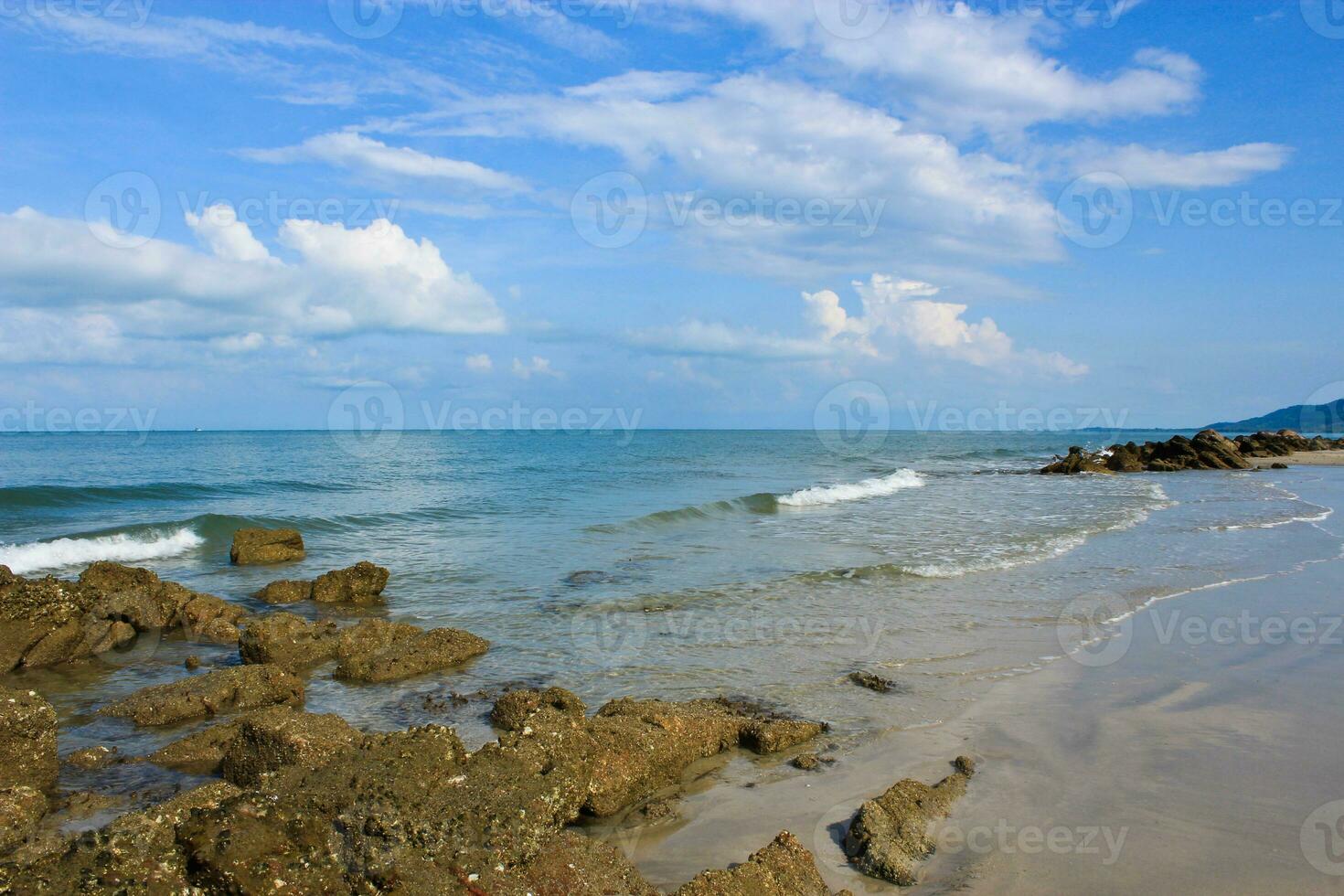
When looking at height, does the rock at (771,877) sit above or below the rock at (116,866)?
below

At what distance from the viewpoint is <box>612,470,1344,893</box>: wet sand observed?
4750mm

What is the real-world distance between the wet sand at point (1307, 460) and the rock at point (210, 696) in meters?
51.3

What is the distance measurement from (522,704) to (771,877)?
3584 millimetres

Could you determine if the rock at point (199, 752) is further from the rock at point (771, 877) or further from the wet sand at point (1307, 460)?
the wet sand at point (1307, 460)

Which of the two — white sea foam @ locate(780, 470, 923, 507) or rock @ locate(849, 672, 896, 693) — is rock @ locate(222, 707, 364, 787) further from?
white sea foam @ locate(780, 470, 923, 507)

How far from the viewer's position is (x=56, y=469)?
43156 millimetres

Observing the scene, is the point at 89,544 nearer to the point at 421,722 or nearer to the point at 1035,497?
the point at 421,722

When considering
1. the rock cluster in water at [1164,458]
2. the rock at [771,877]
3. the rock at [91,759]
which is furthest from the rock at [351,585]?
the rock cluster in water at [1164,458]

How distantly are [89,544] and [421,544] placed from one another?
7283mm

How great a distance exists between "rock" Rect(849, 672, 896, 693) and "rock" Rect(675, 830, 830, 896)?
157 inches

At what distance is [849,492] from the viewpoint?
107 ft

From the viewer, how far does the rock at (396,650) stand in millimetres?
9172

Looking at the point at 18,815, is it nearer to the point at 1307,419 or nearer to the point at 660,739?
the point at 660,739

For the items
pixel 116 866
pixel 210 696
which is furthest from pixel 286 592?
pixel 116 866
